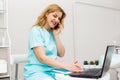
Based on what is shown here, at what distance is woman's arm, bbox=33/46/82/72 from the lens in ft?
4.35

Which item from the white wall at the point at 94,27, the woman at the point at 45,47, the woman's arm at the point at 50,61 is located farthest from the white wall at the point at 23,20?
the woman's arm at the point at 50,61

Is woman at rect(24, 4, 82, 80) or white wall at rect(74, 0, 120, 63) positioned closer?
woman at rect(24, 4, 82, 80)

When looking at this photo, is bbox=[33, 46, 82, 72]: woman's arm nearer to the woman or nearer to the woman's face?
the woman

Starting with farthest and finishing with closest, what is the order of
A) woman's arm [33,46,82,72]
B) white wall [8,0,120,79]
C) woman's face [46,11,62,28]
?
white wall [8,0,120,79] → woman's face [46,11,62,28] → woman's arm [33,46,82,72]

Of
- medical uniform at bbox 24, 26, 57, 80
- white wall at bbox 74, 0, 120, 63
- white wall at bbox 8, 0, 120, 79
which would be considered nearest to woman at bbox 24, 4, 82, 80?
medical uniform at bbox 24, 26, 57, 80

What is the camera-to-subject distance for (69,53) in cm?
282

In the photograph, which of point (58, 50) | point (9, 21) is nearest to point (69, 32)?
point (9, 21)

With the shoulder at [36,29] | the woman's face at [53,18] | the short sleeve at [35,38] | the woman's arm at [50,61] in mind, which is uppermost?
the woman's face at [53,18]

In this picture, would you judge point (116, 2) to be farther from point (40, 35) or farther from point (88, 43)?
point (40, 35)

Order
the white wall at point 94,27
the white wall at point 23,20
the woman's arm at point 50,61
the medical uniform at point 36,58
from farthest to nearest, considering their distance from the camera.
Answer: the white wall at point 94,27
the white wall at point 23,20
the medical uniform at point 36,58
the woman's arm at point 50,61

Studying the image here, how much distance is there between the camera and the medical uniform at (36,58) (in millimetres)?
1438

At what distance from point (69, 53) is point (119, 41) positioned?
779mm

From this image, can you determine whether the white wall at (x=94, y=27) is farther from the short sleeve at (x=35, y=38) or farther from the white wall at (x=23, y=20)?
the short sleeve at (x=35, y=38)

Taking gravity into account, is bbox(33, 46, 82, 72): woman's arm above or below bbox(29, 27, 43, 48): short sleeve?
below
